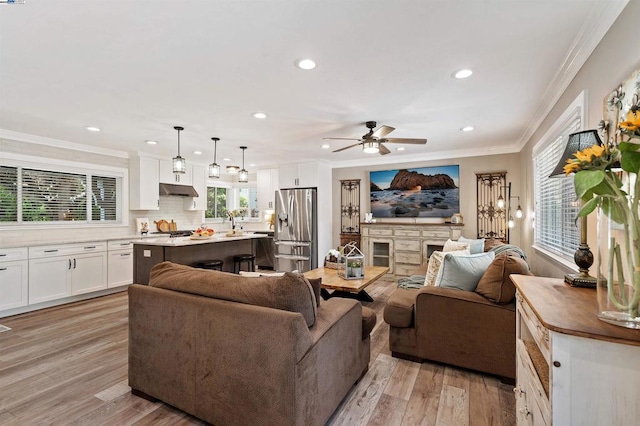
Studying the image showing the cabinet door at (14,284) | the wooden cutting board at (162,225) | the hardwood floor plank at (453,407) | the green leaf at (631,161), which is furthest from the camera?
the wooden cutting board at (162,225)

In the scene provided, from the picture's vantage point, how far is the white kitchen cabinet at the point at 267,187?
735cm

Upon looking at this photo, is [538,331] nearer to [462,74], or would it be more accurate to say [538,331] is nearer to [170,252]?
[462,74]

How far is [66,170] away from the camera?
4.98m

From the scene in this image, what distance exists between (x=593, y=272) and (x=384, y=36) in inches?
82.3

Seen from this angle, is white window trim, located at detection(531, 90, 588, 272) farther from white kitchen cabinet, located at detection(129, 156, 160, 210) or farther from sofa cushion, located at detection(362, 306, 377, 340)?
white kitchen cabinet, located at detection(129, 156, 160, 210)

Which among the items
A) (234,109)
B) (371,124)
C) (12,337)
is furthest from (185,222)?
(371,124)

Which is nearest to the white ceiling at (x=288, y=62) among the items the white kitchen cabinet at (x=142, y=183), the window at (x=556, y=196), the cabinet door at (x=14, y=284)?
the window at (x=556, y=196)

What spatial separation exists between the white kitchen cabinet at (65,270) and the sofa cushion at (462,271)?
200 inches

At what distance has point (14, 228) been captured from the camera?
14.5 ft

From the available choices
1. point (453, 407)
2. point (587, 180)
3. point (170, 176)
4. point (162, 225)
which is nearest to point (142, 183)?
point (170, 176)

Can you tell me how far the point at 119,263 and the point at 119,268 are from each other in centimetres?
8

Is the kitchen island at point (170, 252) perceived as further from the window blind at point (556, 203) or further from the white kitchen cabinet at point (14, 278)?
the window blind at point (556, 203)

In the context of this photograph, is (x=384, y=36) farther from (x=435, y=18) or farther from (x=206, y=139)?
(x=206, y=139)

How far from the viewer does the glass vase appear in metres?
1.02
